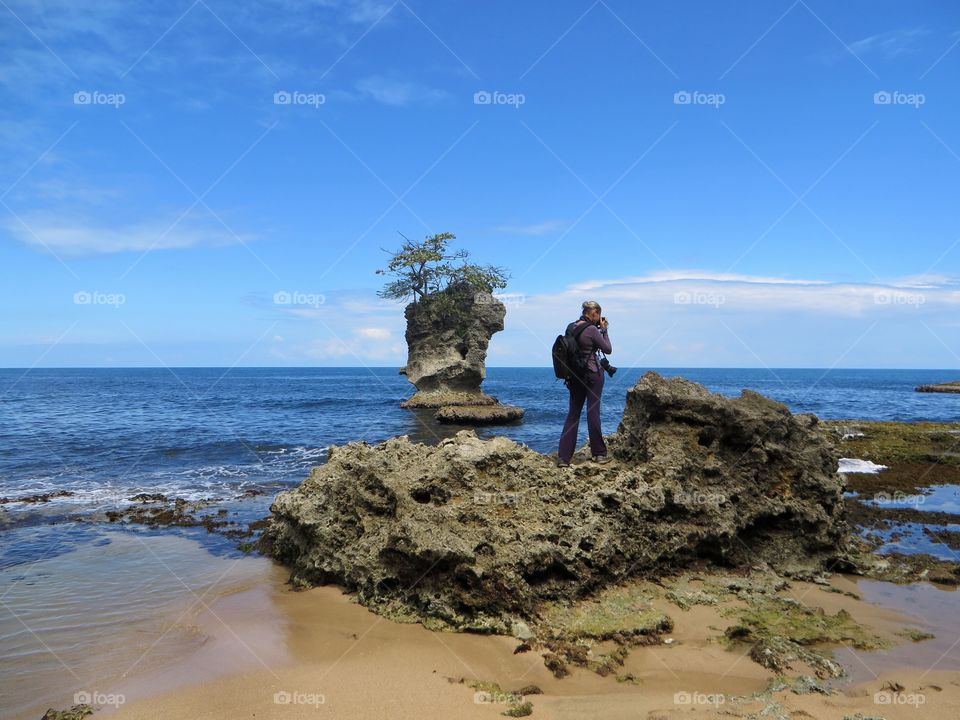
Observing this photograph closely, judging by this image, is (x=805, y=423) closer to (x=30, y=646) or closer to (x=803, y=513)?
(x=803, y=513)

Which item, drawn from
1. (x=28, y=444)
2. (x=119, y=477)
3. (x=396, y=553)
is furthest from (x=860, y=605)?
(x=28, y=444)

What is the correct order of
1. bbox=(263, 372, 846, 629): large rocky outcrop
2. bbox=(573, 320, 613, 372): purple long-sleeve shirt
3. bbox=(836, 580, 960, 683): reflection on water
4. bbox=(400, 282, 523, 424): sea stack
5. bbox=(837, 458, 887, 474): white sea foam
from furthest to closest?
bbox=(400, 282, 523, 424): sea stack
bbox=(837, 458, 887, 474): white sea foam
bbox=(573, 320, 613, 372): purple long-sleeve shirt
bbox=(263, 372, 846, 629): large rocky outcrop
bbox=(836, 580, 960, 683): reflection on water

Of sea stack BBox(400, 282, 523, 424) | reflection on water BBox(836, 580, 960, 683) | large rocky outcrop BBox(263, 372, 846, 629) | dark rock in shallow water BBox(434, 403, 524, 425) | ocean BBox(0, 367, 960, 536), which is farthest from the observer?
sea stack BBox(400, 282, 523, 424)

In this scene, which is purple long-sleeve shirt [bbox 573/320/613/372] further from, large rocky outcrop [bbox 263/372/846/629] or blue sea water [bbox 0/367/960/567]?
blue sea water [bbox 0/367/960/567]

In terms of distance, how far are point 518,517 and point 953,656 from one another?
4832 millimetres

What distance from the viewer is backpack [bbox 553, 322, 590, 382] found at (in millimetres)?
8766
